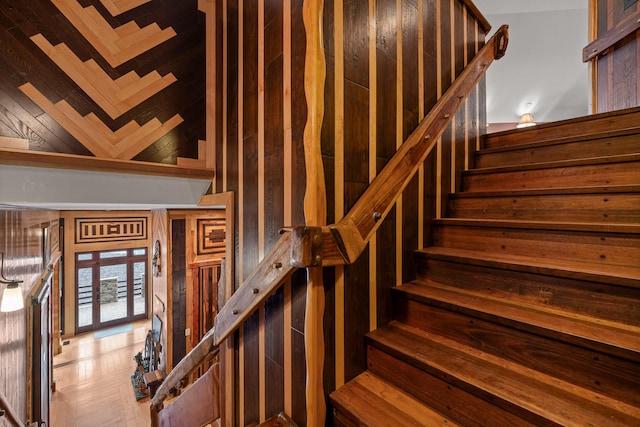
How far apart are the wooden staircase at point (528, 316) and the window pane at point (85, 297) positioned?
810 centimetres

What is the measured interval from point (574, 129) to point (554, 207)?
34.9 inches

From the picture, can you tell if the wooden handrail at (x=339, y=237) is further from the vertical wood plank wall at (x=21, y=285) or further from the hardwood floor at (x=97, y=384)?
the hardwood floor at (x=97, y=384)

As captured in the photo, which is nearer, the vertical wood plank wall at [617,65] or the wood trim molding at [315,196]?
the wood trim molding at [315,196]

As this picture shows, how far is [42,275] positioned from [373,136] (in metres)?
4.70

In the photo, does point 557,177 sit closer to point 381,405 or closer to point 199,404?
point 381,405

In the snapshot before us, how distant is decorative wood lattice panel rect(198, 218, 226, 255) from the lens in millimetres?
4816

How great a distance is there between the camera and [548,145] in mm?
1808

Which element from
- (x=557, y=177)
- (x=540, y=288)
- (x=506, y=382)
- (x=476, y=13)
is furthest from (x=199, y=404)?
(x=476, y=13)

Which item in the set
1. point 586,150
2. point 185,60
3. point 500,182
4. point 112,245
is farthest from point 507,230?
point 112,245

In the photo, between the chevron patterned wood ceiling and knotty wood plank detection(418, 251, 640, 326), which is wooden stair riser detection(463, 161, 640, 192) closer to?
knotty wood plank detection(418, 251, 640, 326)

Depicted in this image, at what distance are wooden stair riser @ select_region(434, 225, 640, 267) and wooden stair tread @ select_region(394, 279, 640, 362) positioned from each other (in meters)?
0.29

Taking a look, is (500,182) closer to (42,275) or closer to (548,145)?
(548,145)

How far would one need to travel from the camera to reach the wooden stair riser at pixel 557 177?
1380 mm

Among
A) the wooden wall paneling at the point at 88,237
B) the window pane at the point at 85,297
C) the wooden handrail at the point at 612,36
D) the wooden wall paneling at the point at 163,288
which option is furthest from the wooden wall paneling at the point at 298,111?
the window pane at the point at 85,297
